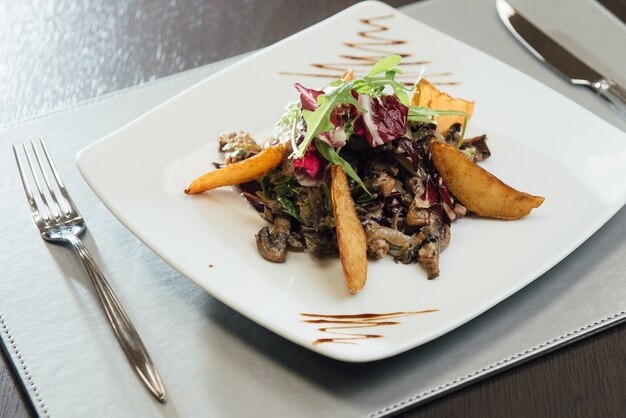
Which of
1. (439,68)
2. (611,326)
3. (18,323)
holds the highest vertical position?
(439,68)

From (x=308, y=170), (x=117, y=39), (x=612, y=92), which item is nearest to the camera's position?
(x=308, y=170)

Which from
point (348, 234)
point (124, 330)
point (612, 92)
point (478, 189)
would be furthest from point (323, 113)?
point (612, 92)

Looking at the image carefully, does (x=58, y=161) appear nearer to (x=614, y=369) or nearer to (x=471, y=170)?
(x=471, y=170)

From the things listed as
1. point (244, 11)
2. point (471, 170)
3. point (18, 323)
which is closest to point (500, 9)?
point (244, 11)

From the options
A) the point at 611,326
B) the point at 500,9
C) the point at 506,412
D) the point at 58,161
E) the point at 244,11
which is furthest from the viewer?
the point at 244,11

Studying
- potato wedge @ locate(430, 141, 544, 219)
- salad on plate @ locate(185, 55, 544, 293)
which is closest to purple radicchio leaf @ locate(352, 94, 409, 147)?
salad on plate @ locate(185, 55, 544, 293)

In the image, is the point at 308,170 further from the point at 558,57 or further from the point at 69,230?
the point at 558,57
